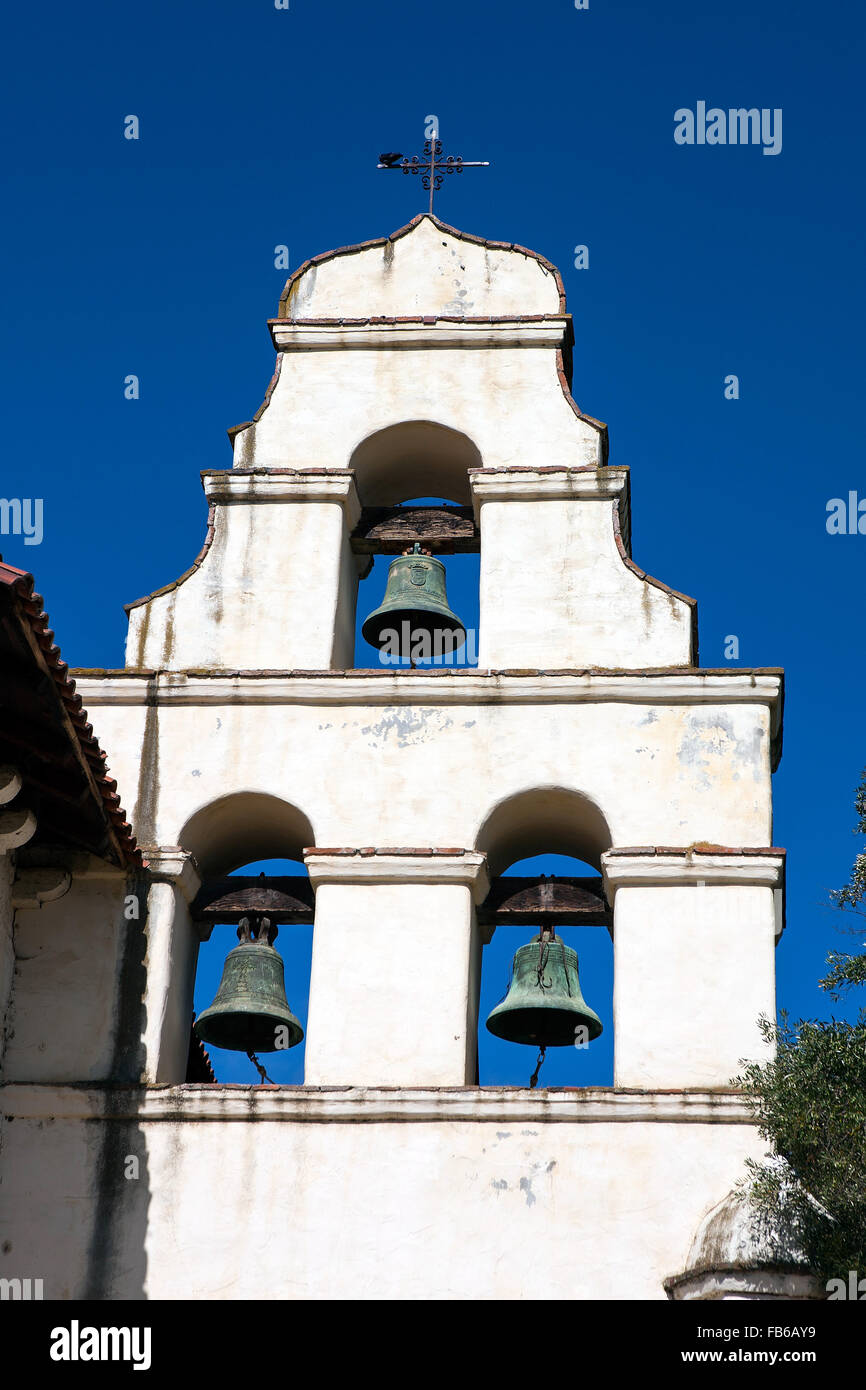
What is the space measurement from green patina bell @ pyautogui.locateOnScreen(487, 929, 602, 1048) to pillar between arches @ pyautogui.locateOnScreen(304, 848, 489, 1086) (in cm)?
27

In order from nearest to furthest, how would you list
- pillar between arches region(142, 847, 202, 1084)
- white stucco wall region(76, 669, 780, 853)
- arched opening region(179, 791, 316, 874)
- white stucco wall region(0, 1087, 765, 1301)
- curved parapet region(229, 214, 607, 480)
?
white stucco wall region(0, 1087, 765, 1301) < pillar between arches region(142, 847, 202, 1084) < white stucco wall region(76, 669, 780, 853) < arched opening region(179, 791, 316, 874) < curved parapet region(229, 214, 607, 480)

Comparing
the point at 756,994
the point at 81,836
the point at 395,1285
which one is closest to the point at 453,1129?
the point at 395,1285

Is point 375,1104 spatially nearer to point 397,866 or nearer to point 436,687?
point 397,866

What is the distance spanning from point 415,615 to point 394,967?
281 centimetres

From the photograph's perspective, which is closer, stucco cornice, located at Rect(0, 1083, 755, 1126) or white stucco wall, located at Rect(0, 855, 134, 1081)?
stucco cornice, located at Rect(0, 1083, 755, 1126)

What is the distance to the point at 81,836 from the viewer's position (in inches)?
561

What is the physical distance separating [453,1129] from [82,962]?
2575 mm

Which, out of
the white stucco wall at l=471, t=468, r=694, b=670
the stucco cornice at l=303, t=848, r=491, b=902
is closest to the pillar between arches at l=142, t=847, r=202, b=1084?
the stucco cornice at l=303, t=848, r=491, b=902

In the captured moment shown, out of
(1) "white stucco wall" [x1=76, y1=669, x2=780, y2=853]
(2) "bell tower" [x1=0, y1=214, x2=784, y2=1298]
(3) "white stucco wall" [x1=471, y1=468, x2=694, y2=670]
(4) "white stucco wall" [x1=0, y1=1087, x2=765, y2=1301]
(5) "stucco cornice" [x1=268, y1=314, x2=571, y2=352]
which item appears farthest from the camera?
(5) "stucco cornice" [x1=268, y1=314, x2=571, y2=352]

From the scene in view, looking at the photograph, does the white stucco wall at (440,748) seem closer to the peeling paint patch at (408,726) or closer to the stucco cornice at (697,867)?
the peeling paint patch at (408,726)

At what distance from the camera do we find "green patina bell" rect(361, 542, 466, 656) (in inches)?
630

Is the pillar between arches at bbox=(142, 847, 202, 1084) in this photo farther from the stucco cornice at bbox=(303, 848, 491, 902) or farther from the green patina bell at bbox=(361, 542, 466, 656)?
the green patina bell at bbox=(361, 542, 466, 656)

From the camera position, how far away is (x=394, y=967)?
47.0 feet
